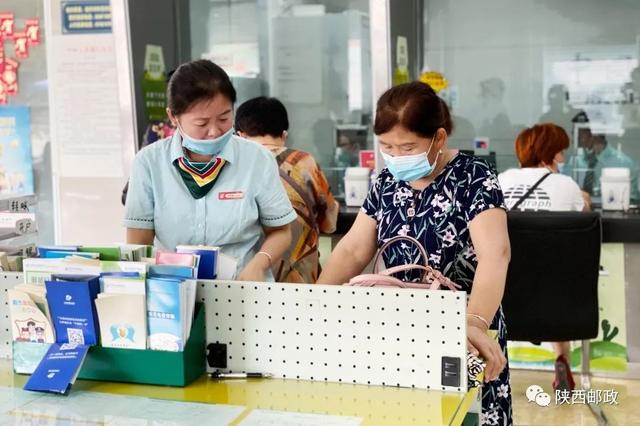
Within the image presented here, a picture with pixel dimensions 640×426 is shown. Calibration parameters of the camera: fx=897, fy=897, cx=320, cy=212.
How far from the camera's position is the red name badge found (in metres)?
2.85

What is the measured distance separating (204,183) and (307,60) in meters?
3.61

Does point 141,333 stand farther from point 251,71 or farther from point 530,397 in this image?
point 251,71

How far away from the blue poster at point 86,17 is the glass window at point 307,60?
1.04 metres

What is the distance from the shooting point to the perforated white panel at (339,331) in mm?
2068

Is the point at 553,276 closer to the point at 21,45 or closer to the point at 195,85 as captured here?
the point at 195,85

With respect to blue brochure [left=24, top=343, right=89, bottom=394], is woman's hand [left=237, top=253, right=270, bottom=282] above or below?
above

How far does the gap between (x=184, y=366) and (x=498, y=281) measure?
0.85 meters

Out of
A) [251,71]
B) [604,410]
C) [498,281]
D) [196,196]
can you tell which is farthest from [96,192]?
[498,281]

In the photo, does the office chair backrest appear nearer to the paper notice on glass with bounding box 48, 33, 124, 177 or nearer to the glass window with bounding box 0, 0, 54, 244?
the paper notice on glass with bounding box 48, 33, 124, 177

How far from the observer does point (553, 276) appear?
4.22 metres

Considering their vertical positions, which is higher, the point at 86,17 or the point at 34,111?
the point at 86,17

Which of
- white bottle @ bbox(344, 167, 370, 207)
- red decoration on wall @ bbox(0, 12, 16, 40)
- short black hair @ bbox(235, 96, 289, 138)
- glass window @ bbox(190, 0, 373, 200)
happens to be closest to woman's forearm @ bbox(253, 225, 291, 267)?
short black hair @ bbox(235, 96, 289, 138)

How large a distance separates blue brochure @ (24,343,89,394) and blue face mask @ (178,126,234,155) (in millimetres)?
819

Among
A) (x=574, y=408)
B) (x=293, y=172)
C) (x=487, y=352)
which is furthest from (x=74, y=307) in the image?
(x=574, y=408)
